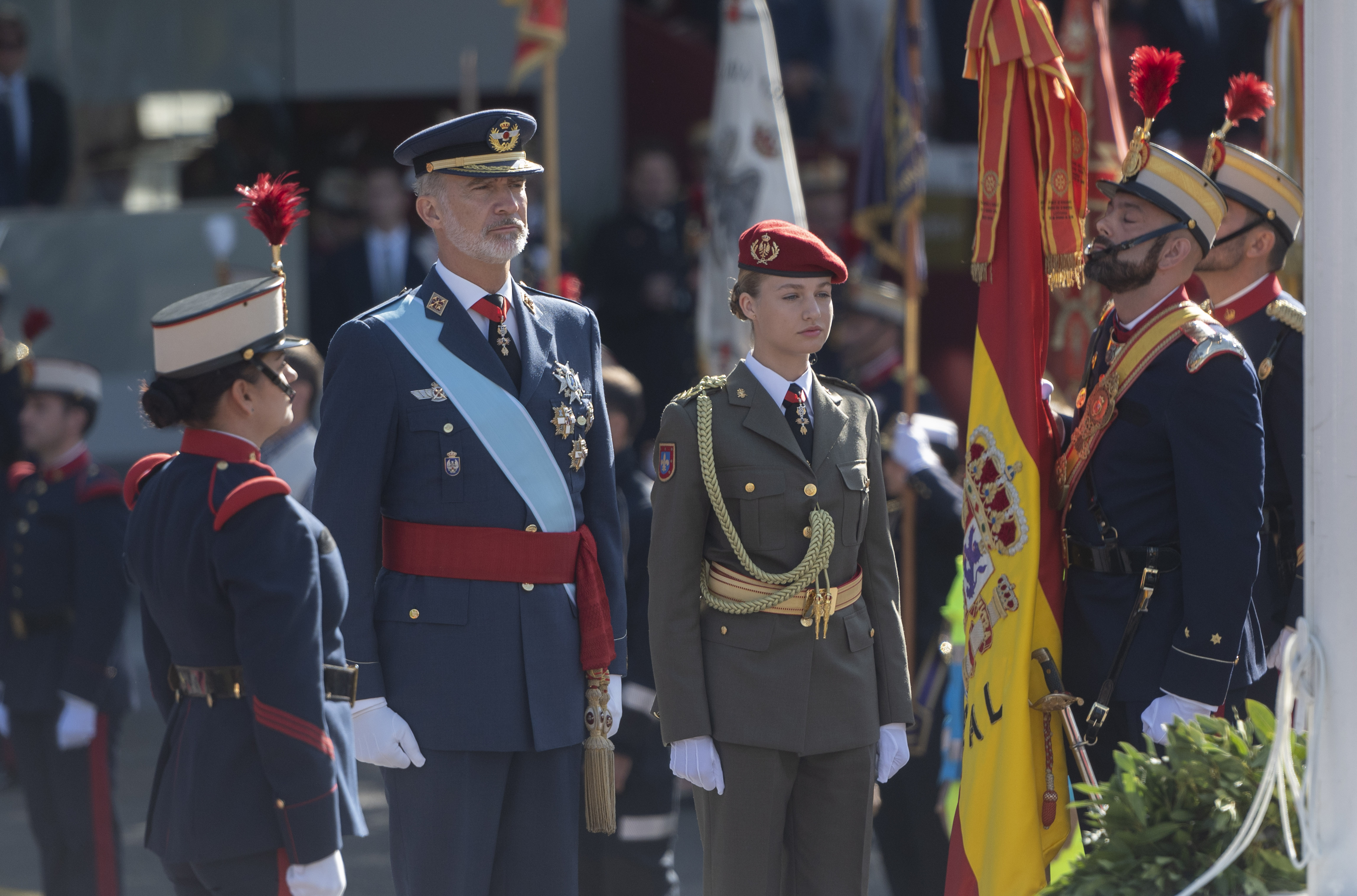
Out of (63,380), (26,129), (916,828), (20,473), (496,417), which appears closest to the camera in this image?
(496,417)

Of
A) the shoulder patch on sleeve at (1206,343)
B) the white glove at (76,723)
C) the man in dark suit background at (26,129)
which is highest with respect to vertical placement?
the man in dark suit background at (26,129)

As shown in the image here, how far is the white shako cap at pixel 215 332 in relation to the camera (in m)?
3.01

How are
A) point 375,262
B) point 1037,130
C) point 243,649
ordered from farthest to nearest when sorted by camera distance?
1. point 375,262
2. point 1037,130
3. point 243,649

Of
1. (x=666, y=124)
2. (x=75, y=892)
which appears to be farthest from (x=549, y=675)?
(x=666, y=124)

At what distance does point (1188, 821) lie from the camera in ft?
8.93

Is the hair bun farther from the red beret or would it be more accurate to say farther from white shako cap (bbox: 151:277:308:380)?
the red beret

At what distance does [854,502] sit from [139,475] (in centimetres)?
145

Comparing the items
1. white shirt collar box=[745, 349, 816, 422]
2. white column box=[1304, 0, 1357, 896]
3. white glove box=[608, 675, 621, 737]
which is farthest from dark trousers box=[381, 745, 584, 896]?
white column box=[1304, 0, 1357, 896]

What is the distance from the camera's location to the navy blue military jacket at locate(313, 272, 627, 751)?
3.16 meters

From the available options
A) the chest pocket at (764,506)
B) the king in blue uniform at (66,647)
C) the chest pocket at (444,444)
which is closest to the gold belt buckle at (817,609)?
the chest pocket at (764,506)

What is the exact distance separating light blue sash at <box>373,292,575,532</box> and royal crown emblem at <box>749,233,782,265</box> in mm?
578

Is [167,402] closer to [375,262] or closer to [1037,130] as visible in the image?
[1037,130]

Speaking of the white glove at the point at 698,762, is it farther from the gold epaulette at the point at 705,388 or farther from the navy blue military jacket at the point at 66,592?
the navy blue military jacket at the point at 66,592

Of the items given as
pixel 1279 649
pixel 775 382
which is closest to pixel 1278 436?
pixel 1279 649
